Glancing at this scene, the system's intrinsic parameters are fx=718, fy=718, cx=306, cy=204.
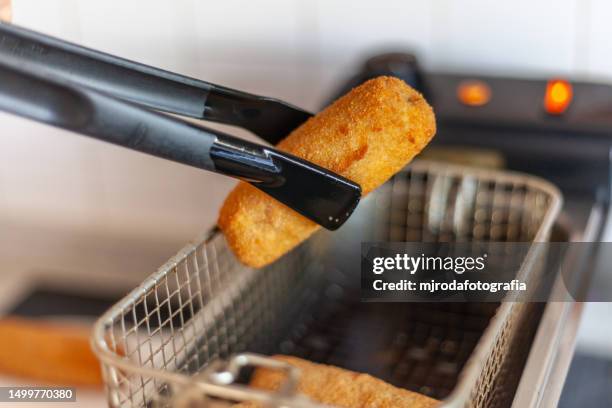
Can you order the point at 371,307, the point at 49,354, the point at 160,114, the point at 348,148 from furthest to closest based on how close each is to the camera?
the point at 49,354 < the point at 371,307 < the point at 348,148 < the point at 160,114

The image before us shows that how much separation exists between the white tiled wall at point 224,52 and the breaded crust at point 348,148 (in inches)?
12.8

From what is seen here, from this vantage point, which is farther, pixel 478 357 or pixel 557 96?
pixel 557 96

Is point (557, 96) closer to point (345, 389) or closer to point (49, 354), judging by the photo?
point (345, 389)

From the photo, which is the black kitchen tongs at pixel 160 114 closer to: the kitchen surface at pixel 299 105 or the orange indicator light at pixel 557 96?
the kitchen surface at pixel 299 105

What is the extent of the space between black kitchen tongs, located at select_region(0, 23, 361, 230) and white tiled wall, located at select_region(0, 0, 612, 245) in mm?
318

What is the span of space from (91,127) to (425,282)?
0.38 m

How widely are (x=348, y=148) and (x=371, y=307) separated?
0.25 m

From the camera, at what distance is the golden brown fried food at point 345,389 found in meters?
0.50

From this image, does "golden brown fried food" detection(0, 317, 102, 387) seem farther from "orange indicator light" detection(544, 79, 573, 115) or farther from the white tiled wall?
"orange indicator light" detection(544, 79, 573, 115)

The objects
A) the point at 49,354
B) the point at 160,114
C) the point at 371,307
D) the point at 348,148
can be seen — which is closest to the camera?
the point at 160,114

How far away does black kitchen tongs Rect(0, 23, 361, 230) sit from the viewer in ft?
1.23

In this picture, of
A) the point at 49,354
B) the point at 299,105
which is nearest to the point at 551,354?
the point at 299,105

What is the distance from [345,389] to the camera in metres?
0.53

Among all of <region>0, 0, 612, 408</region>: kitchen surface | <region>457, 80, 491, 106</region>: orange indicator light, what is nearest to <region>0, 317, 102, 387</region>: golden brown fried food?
<region>0, 0, 612, 408</region>: kitchen surface
